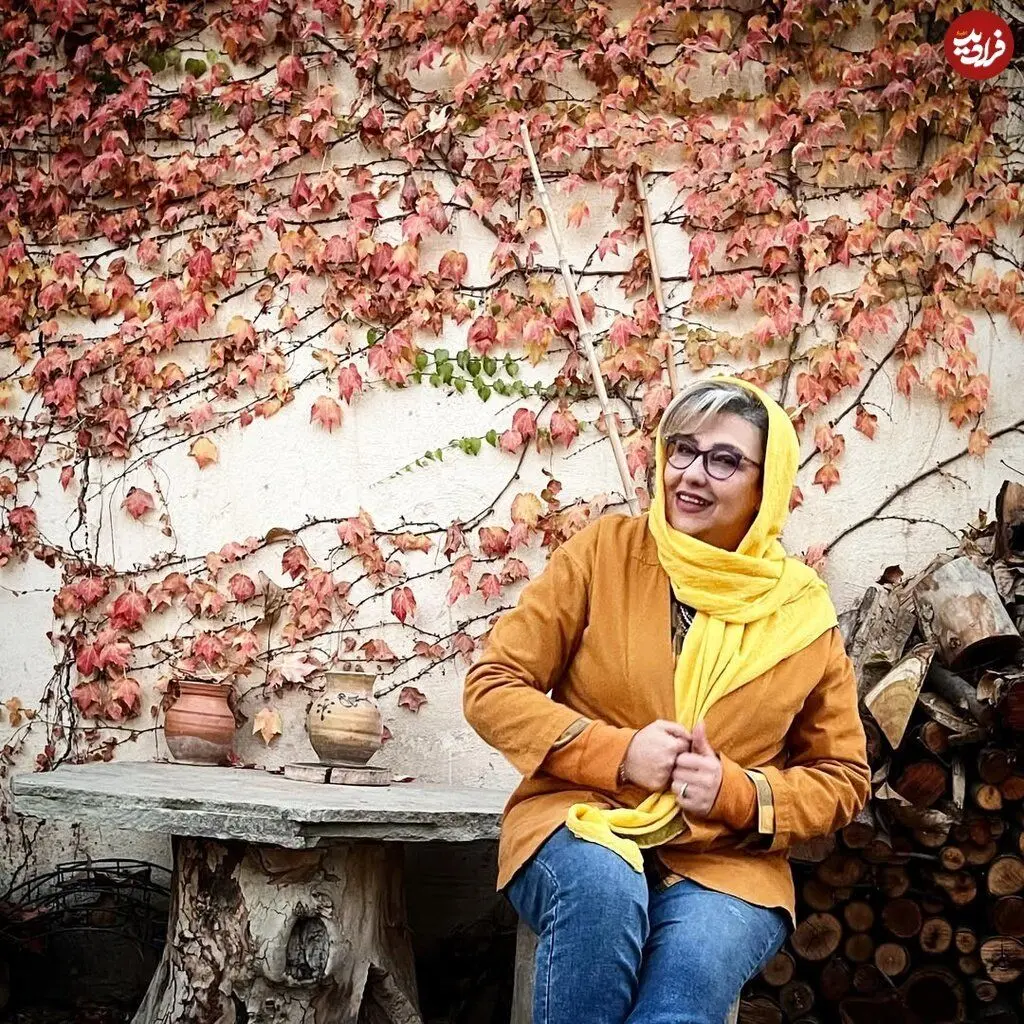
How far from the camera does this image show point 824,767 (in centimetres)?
207

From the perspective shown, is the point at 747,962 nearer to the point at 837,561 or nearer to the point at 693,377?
the point at 837,561

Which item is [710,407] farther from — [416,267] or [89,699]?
[89,699]

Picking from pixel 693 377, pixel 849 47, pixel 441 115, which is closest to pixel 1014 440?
pixel 693 377

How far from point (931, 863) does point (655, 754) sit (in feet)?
3.13

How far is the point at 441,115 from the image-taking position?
3.50m

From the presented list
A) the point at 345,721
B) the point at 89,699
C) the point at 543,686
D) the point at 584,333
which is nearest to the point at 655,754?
the point at 543,686

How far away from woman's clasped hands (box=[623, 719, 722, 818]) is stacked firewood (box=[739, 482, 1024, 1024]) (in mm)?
675

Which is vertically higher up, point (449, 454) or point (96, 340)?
point (96, 340)

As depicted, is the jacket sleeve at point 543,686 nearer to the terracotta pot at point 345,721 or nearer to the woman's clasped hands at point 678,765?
the woman's clasped hands at point 678,765

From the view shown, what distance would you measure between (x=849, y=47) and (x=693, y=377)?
1.03 m

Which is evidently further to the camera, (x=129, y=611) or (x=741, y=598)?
(x=129, y=611)

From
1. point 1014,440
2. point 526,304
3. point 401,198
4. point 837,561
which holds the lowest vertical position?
point 837,561

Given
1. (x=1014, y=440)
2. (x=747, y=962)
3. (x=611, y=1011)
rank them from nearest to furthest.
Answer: (x=611, y=1011) < (x=747, y=962) < (x=1014, y=440)

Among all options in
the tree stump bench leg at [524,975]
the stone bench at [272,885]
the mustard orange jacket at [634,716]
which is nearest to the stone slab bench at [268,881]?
the stone bench at [272,885]
